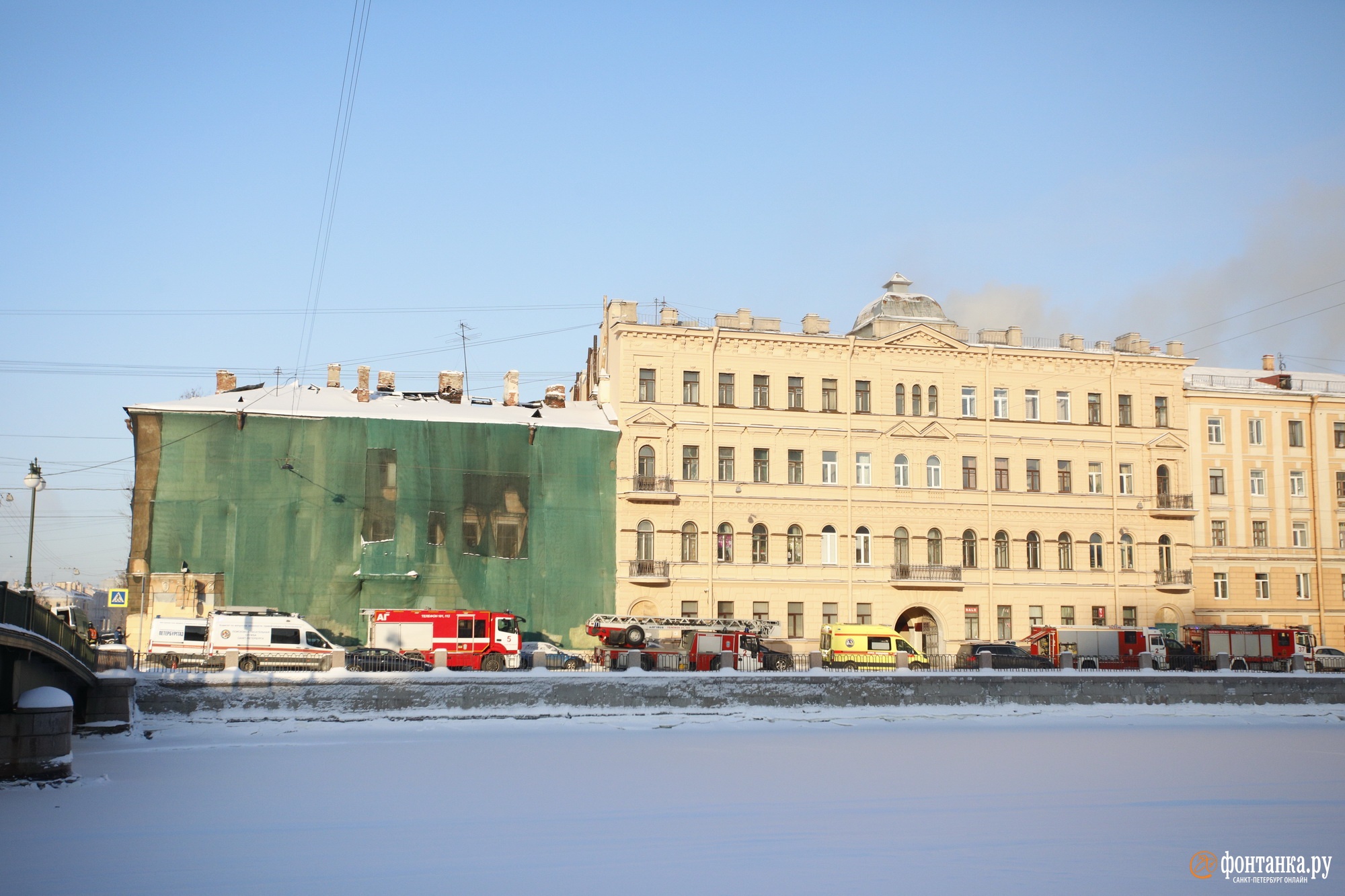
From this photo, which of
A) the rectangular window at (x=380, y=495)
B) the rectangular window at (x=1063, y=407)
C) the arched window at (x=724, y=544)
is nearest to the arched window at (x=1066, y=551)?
the rectangular window at (x=1063, y=407)

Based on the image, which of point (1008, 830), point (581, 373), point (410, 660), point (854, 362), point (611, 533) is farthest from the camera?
point (581, 373)

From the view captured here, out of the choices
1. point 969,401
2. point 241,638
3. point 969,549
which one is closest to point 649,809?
point 241,638

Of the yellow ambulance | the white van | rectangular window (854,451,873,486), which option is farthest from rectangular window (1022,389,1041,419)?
the white van

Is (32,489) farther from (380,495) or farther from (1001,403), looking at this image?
(1001,403)

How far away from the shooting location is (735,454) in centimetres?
5194

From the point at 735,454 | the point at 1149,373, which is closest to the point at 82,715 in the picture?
the point at 735,454

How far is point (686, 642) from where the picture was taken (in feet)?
147

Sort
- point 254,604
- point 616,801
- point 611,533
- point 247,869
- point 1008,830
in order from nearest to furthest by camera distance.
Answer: point 247,869 → point 1008,830 → point 616,801 → point 254,604 → point 611,533

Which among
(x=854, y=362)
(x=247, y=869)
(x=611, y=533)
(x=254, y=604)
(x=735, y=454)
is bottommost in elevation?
(x=247, y=869)

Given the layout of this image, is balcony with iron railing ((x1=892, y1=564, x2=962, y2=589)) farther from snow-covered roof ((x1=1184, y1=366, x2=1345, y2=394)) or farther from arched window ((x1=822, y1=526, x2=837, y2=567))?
snow-covered roof ((x1=1184, y1=366, x2=1345, y2=394))

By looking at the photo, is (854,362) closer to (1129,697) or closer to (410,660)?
(1129,697)

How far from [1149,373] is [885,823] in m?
42.4

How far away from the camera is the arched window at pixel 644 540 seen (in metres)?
50.4

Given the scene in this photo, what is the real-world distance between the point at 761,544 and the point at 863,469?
6.04m
